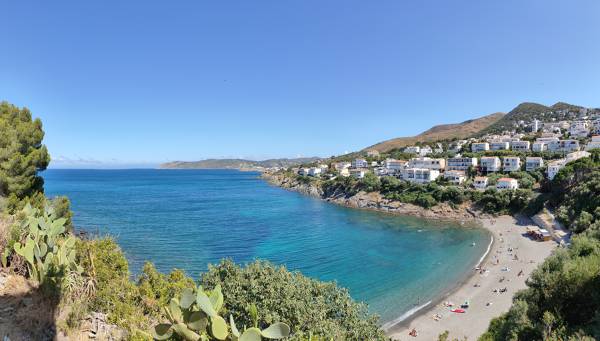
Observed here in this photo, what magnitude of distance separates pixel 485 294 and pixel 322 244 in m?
17.3

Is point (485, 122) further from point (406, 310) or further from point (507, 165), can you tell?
point (406, 310)

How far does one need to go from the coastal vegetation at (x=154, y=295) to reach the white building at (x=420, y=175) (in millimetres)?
58455

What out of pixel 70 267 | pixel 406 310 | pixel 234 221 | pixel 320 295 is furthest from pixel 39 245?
pixel 234 221

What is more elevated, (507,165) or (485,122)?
(485,122)

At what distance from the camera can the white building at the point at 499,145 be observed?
267ft

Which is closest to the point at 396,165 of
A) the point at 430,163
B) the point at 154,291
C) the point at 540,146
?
the point at 430,163

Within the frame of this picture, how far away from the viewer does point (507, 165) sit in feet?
207

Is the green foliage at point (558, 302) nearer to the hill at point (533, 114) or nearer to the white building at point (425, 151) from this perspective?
the white building at point (425, 151)

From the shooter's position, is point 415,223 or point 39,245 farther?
point 415,223

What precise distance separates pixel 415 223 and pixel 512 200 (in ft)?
50.4

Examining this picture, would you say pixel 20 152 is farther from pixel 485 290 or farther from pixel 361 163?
pixel 361 163

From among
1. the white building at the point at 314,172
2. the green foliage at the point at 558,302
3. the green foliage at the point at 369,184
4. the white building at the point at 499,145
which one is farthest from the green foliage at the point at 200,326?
the white building at the point at 314,172

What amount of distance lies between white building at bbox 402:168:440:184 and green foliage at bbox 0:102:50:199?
204 ft

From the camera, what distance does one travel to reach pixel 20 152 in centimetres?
1491
